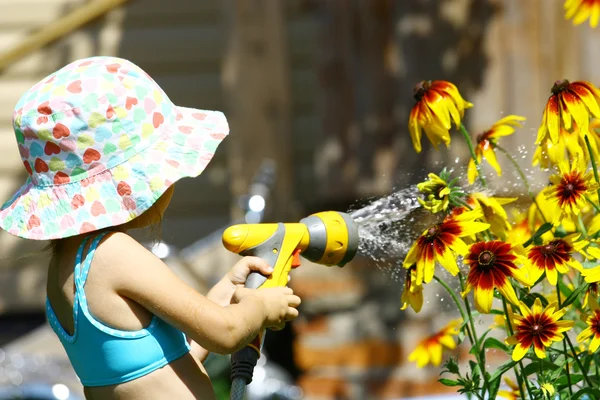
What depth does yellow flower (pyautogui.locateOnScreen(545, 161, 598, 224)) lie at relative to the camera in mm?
1717

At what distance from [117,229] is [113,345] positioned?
22 cm

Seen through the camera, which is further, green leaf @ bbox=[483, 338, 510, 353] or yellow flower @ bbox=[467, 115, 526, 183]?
yellow flower @ bbox=[467, 115, 526, 183]

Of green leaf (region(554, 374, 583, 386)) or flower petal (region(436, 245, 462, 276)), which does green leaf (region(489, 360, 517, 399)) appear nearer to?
green leaf (region(554, 374, 583, 386))

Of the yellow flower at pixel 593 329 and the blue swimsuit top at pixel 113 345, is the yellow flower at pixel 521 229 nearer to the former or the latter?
the yellow flower at pixel 593 329

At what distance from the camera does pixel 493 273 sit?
164 centimetres

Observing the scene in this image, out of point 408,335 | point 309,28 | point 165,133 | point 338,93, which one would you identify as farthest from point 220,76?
point 165,133

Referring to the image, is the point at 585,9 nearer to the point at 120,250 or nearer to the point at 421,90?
the point at 421,90

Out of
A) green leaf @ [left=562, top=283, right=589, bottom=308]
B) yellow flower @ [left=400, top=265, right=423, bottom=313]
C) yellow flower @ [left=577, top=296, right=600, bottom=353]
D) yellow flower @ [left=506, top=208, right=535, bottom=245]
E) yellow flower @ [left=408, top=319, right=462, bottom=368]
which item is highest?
yellow flower @ [left=506, top=208, right=535, bottom=245]

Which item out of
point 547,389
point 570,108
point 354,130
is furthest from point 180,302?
point 354,130

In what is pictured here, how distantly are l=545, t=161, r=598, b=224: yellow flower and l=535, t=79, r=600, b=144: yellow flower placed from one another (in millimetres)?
68

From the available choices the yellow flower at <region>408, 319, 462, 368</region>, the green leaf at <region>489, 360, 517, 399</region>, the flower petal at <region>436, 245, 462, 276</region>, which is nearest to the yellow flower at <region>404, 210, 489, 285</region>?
the flower petal at <region>436, 245, 462, 276</region>

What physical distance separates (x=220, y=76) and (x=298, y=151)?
0.65 m

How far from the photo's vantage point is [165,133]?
A: 1883 millimetres

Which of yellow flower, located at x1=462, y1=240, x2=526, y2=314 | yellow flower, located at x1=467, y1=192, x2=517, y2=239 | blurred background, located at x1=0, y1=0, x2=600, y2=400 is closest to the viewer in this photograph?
yellow flower, located at x1=462, y1=240, x2=526, y2=314
